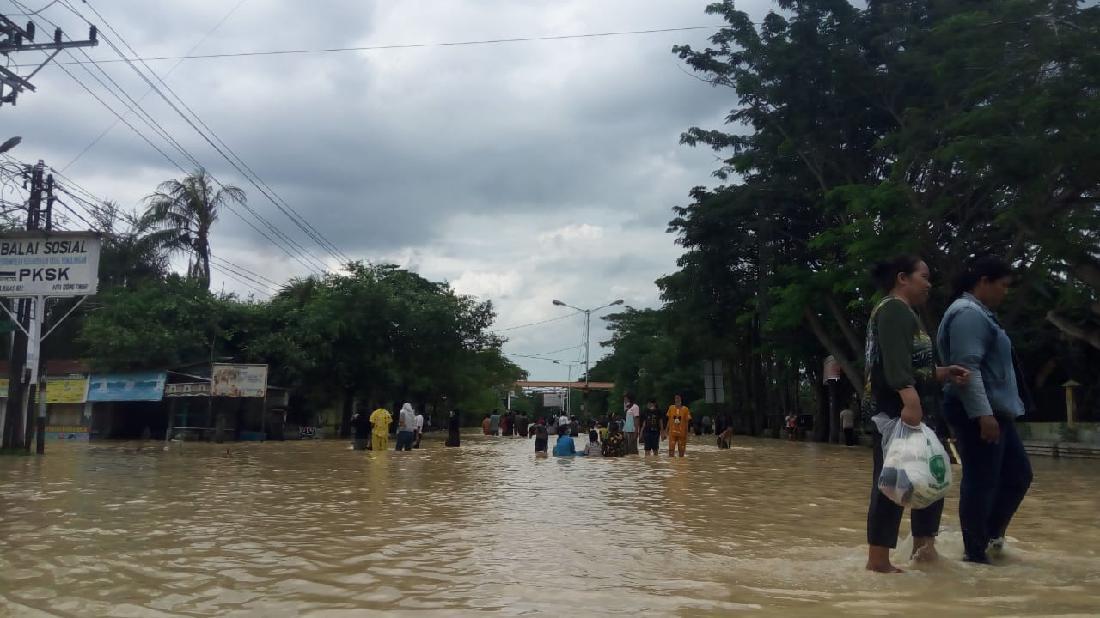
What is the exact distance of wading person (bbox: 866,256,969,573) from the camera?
443cm

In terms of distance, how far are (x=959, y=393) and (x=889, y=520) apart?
0.82m

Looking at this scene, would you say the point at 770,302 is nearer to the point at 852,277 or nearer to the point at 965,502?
the point at 852,277

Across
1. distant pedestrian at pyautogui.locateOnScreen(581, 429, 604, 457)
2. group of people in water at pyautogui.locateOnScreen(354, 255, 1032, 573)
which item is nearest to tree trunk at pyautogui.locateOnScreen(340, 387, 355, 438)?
distant pedestrian at pyautogui.locateOnScreen(581, 429, 604, 457)

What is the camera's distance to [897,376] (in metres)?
4.41

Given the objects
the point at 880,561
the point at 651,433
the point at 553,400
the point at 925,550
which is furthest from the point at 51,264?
the point at 553,400

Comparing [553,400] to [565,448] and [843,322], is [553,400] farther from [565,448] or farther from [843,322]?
[565,448]

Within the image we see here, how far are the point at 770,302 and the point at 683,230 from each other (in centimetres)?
407

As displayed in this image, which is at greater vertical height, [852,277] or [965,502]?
[852,277]

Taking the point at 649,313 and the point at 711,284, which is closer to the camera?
the point at 711,284

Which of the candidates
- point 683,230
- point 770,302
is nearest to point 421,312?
point 683,230

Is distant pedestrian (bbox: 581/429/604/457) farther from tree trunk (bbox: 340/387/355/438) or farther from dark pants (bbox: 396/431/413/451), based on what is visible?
tree trunk (bbox: 340/387/355/438)

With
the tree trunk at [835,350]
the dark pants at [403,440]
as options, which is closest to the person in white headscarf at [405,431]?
the dark pants at [403,440]

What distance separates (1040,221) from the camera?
1655 cm

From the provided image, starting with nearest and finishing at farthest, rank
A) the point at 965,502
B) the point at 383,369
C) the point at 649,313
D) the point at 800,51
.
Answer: the point at 965,502 → the point at 800,51 → the point at 383,369 → the point at 649,313
